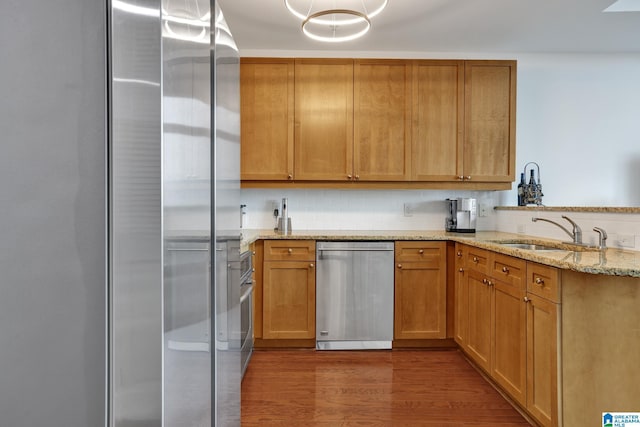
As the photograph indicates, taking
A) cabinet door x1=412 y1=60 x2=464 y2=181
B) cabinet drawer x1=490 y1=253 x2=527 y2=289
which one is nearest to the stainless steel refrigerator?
cabinet drawer x1=490 y1=253 x2=527 y2=289

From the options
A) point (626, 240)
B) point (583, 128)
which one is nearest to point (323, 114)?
point (626, 240)

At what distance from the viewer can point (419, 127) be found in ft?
11.0

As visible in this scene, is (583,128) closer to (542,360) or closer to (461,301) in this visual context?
(461,301)

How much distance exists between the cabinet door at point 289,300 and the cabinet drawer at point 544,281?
1.60 metres

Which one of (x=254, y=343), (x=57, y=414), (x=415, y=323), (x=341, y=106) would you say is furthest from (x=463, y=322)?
(x=57, y=414)

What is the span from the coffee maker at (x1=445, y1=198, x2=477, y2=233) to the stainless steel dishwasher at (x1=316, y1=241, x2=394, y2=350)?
927mm

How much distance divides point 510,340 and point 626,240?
0.86m

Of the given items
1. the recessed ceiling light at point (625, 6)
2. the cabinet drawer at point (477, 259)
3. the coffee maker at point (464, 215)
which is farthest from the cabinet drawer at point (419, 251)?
the recessed ceiling light at point (625, 6)

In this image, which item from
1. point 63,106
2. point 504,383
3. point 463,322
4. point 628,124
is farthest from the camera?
point 628,124

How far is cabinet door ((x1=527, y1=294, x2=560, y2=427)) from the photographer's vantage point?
1.77 m

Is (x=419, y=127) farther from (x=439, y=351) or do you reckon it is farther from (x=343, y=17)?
(x=439, y=351)

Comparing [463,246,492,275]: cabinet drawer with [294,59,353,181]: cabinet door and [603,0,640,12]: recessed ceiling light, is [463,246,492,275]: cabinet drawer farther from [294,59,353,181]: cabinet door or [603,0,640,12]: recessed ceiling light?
[603,0,640,12]: recessed ceiling light

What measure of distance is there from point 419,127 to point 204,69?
2683 mm

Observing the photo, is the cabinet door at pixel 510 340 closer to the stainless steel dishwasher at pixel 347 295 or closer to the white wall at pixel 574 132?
the stainless steel dishwasher at pixel 347 295
